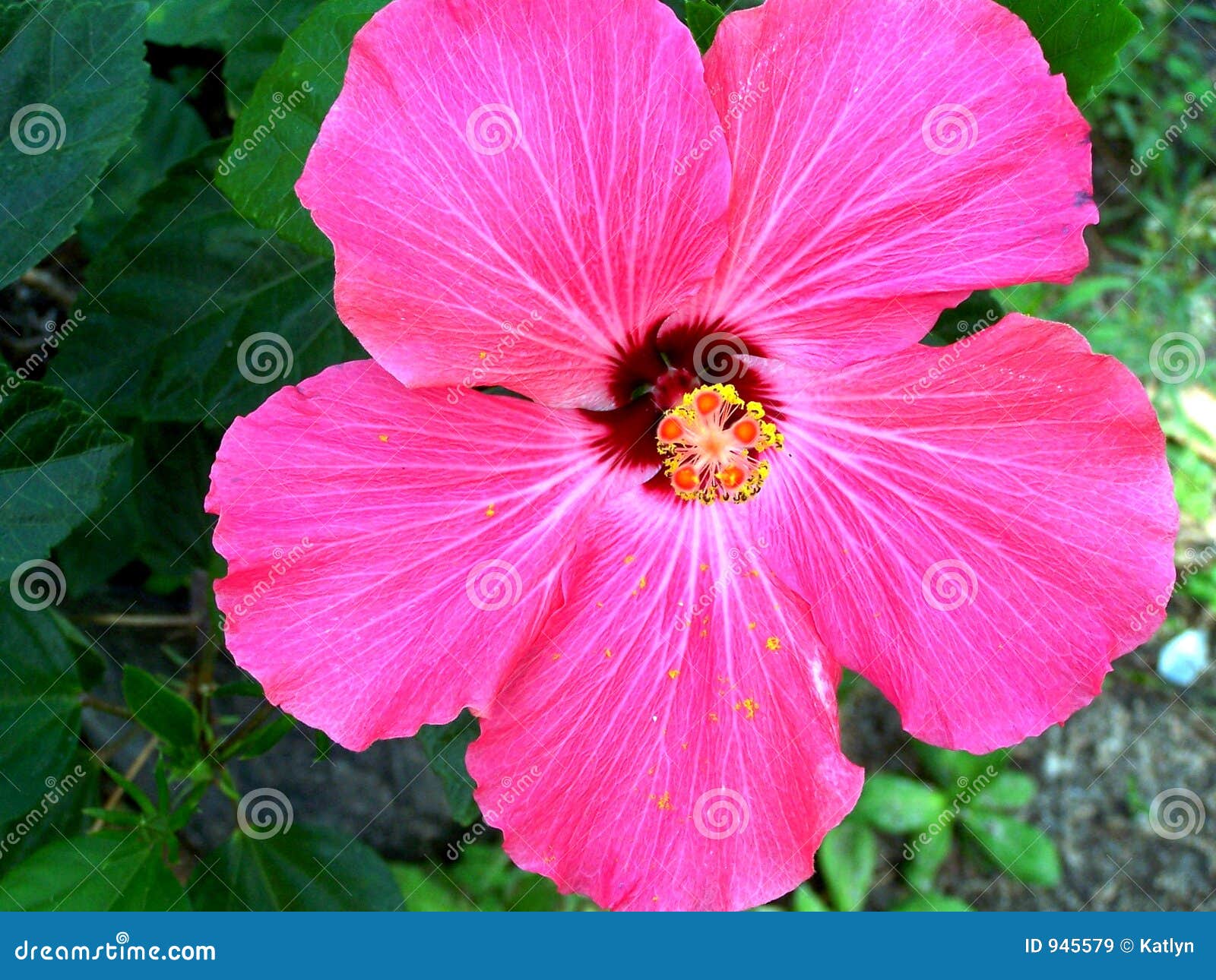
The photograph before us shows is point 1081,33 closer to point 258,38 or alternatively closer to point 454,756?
point 258,38

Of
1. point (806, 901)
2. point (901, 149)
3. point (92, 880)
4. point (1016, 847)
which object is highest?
point (901, 149)

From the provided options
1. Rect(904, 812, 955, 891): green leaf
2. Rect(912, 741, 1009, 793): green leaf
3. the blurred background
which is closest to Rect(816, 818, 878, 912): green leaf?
the blurred background

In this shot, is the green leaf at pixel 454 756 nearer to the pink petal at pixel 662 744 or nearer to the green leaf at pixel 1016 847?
the pink petal at pixel 662 744

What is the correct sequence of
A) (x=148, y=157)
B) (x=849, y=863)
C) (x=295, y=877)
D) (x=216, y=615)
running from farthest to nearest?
(x=849, y=863)
(x=148, y=157)
(x=295, y=877)
(x=216, y=615)

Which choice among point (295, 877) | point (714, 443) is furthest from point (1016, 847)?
point (714, 443)

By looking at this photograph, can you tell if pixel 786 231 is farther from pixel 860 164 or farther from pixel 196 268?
pixel 196 268

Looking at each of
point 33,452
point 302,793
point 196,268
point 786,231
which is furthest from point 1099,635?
point 302,793
